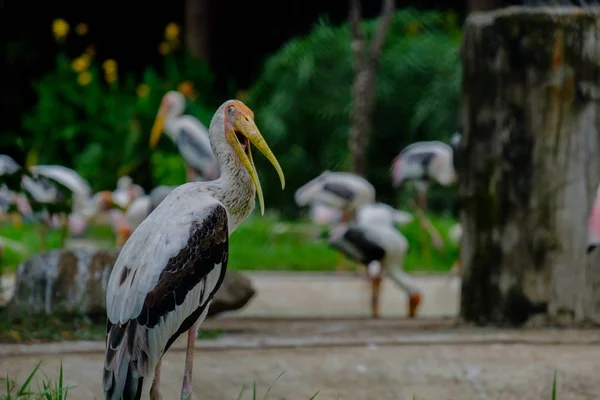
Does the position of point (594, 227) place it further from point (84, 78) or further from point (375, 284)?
point (84, 78)

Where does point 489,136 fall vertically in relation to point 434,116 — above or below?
below

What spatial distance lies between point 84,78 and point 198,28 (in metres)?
1.46

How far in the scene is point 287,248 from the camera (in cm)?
942

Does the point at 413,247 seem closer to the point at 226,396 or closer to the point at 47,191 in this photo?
the point at 47,191

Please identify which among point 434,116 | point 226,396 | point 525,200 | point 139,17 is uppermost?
point 139,17

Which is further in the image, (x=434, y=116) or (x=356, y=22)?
(x=434, y=116)

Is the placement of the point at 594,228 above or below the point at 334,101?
below

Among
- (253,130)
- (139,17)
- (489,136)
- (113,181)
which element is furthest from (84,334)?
(139,17)

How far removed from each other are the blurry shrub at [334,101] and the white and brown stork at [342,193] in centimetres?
315

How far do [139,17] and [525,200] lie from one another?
10745mm

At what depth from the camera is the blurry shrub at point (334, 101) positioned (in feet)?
41.4

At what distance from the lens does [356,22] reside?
32.5 ft

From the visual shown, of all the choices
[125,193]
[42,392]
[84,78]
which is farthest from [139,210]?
[42,392]

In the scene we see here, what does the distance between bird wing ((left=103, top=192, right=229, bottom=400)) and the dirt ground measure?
1.94 ft
